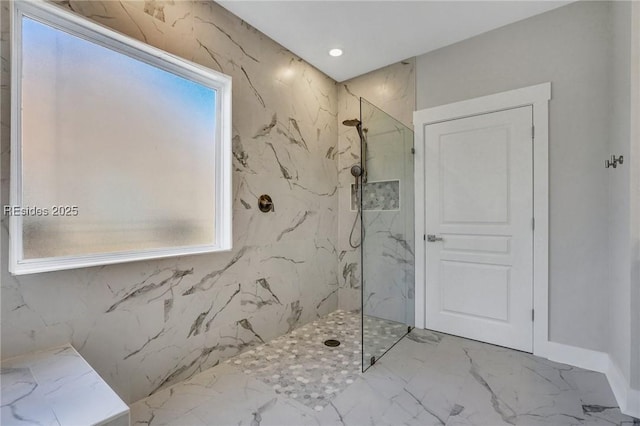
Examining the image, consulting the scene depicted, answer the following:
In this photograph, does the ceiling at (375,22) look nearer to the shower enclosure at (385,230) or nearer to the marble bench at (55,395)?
the shower enclosure at (385,230)

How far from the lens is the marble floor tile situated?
1616 millimetres

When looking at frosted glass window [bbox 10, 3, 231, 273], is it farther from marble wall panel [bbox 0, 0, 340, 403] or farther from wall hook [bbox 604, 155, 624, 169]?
wall hook [bbox 604, 155, 624, 169]

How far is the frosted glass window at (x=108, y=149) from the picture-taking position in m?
1.46

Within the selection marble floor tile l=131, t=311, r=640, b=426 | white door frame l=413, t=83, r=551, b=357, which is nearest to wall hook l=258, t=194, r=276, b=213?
marble floor tile l=131, t=311, r=640, b=426

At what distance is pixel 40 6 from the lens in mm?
1451

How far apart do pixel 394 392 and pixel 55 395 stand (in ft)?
5.60

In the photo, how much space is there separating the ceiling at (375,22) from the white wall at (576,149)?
0.23 m

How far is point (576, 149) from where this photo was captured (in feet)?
7.23

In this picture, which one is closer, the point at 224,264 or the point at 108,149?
the point at 108,149

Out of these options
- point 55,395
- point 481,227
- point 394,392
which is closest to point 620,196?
point 481,227

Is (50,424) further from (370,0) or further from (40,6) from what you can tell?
(370,0)

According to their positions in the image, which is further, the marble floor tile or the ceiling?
the ceiling

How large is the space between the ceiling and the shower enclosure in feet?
2.19

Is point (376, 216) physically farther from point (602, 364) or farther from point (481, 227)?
point (602, 364)
